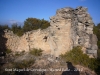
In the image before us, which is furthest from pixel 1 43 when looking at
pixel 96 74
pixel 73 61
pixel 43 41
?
pixel 96 74

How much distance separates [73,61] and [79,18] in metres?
3.85

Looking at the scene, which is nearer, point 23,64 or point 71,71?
point 71,71

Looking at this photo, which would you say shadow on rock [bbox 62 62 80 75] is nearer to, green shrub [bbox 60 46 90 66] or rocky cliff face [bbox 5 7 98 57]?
green shrub [bbox 60 46 90 66]

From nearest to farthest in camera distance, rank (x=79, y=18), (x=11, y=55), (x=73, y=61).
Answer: (x=73, y=61) → (x=79, y=18) → (x=11, y=55)

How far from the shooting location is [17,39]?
13.2 metres

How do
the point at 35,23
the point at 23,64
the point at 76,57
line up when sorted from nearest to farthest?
the point at 23,64
the point at 76,57
the point at 35,23

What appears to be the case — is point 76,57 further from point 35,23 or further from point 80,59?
point 35,23

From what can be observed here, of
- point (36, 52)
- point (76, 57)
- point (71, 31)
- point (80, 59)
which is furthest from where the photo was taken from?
point (36, 52)

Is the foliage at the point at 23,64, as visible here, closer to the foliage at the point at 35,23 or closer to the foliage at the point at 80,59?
the foliage at the point at 80,59

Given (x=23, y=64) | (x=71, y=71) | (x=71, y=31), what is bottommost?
(x=71, y=71)

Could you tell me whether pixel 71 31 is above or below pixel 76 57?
above

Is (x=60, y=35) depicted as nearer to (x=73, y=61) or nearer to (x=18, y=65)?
(x=73, y=61)

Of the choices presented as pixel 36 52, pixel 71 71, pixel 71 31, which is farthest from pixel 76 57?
pixel 36 52

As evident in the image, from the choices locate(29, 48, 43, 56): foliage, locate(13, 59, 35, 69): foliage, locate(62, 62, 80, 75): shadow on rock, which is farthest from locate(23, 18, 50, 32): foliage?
locate(62, 62, 80, 75): shadow on rock
